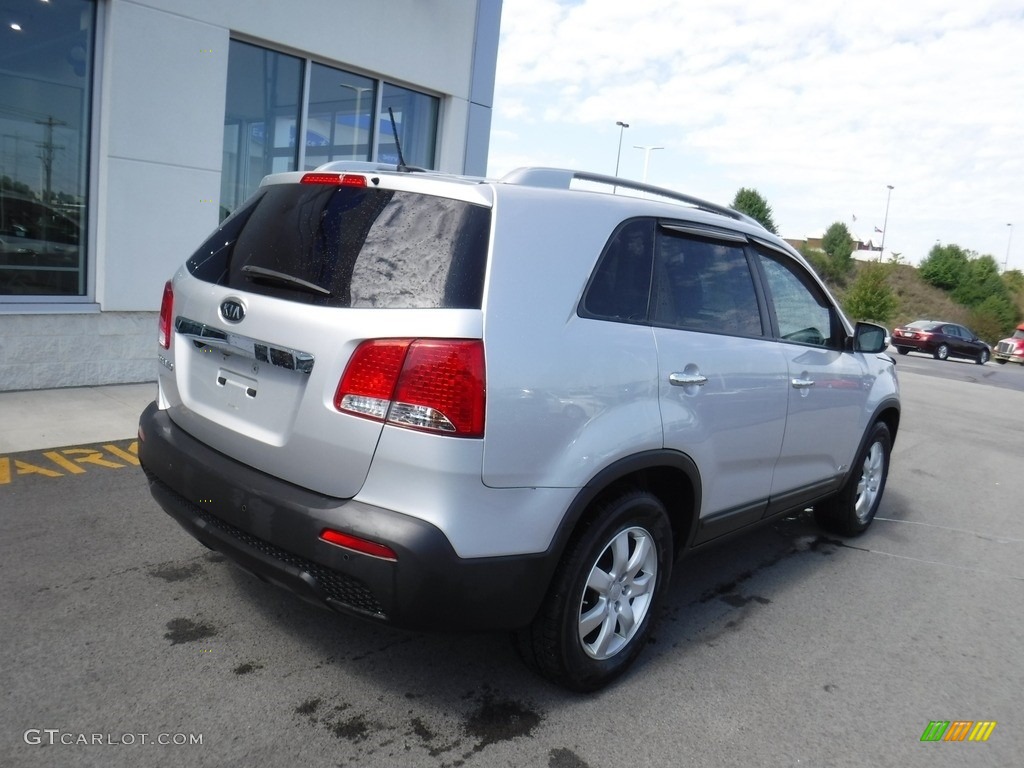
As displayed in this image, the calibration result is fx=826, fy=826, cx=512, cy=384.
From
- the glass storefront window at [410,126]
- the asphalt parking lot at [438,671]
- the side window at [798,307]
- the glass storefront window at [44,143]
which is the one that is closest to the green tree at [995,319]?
the glass storefront window at [410,126]

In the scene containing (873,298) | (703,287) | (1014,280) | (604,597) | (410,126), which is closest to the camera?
(604,597)

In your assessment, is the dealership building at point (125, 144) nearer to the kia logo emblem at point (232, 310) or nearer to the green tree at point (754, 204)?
the kia logo emblem at point (232, 310)

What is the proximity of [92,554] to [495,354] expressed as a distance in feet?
8.30

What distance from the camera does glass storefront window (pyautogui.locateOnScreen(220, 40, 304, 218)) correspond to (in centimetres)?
818

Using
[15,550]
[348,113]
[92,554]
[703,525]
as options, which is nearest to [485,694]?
[703,525]

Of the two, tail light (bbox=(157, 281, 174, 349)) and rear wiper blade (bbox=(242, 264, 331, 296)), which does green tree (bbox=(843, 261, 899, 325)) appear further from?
rear wiper blade (bbox=(242, 264, 331, 296))

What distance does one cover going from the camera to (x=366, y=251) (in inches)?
105

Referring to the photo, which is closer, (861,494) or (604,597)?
(604,597)

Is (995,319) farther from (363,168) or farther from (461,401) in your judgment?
(461,401)

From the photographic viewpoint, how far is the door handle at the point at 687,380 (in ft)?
10.3

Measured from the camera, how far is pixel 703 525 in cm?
354

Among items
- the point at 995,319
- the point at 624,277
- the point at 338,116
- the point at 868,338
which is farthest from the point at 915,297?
the point at 624,277

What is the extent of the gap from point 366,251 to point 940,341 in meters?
33.9

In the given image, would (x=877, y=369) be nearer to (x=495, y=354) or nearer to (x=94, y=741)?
(x=495, y=354)
